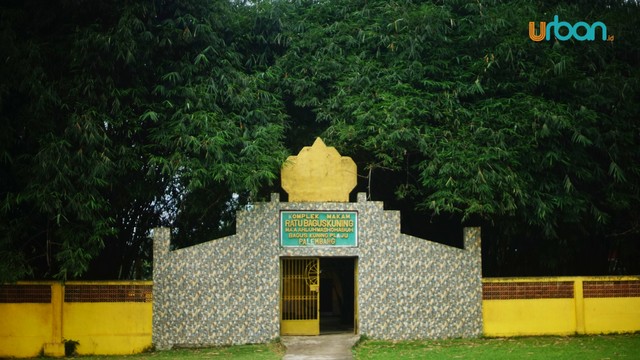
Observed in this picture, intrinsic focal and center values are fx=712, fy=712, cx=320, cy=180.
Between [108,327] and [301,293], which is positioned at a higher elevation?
[301,293]

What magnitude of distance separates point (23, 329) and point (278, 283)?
16.2 feet

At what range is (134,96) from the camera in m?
14.2

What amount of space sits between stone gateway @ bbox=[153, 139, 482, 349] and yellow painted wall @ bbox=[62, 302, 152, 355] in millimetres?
400

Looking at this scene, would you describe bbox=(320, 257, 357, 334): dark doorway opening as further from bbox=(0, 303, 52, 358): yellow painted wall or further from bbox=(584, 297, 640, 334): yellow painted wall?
bbox=(0, 303, 52, 358): yellow painted wall

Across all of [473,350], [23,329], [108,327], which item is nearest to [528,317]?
[473,350]

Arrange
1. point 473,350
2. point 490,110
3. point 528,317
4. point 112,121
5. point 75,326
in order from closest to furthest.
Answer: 1. point 473,350
2. point 75,326
3. point 112,121
4. point 528,317
5. point 490,110

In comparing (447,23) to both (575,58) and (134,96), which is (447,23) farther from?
(134,96)

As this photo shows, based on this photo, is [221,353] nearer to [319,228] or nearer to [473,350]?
[319,228]

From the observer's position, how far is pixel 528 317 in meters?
14.7

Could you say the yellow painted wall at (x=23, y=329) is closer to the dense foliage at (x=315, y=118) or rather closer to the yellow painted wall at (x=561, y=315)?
the dense foliage at (x=315, y=118)

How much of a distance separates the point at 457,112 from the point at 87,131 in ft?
24.7

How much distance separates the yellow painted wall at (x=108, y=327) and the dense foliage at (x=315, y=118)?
0.90 m

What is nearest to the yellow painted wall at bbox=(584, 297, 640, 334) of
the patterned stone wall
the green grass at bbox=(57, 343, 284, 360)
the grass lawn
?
the grass lawn

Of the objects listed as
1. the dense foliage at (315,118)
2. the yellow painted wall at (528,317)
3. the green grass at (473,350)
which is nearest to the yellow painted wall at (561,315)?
the yellow painted wall at (528,317)
